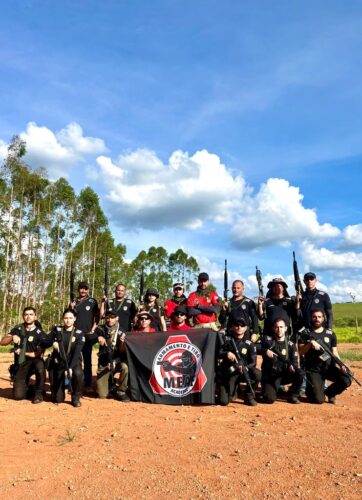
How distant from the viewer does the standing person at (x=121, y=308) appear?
923 centimetres

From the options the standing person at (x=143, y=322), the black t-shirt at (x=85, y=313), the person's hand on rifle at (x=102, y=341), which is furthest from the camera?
the black t-shirt at (x=85, y=313)

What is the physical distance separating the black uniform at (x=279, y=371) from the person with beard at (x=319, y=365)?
0.85 ft

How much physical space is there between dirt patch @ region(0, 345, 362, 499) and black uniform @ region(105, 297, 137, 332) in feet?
7.00

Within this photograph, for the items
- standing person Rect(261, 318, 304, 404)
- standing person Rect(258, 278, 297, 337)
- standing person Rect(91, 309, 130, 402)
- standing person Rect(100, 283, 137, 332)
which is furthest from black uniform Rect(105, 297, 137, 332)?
standing person Rect(261, 318, 304, 404)

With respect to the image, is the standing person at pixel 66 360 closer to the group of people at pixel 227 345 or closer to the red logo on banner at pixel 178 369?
the group of people at pixel 227 345

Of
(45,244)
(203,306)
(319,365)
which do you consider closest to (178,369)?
(203,306)

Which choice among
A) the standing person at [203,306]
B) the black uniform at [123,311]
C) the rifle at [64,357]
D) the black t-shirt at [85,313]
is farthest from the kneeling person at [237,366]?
the black t-shirt at [85,313]

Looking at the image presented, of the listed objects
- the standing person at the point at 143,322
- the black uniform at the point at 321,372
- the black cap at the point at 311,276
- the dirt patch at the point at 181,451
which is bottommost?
the dirt patch at the point at 181,451

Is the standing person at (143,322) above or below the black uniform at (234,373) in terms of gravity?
above

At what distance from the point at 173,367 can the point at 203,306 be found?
60.3 inches

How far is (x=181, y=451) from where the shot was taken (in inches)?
199

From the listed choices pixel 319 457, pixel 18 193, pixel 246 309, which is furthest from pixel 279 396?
Result: pixel 18 193

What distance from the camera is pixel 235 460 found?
4.74 m

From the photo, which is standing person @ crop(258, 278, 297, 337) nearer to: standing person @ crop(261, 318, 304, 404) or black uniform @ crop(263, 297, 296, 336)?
black uniform @ crop(263, 297, 296, 336)
